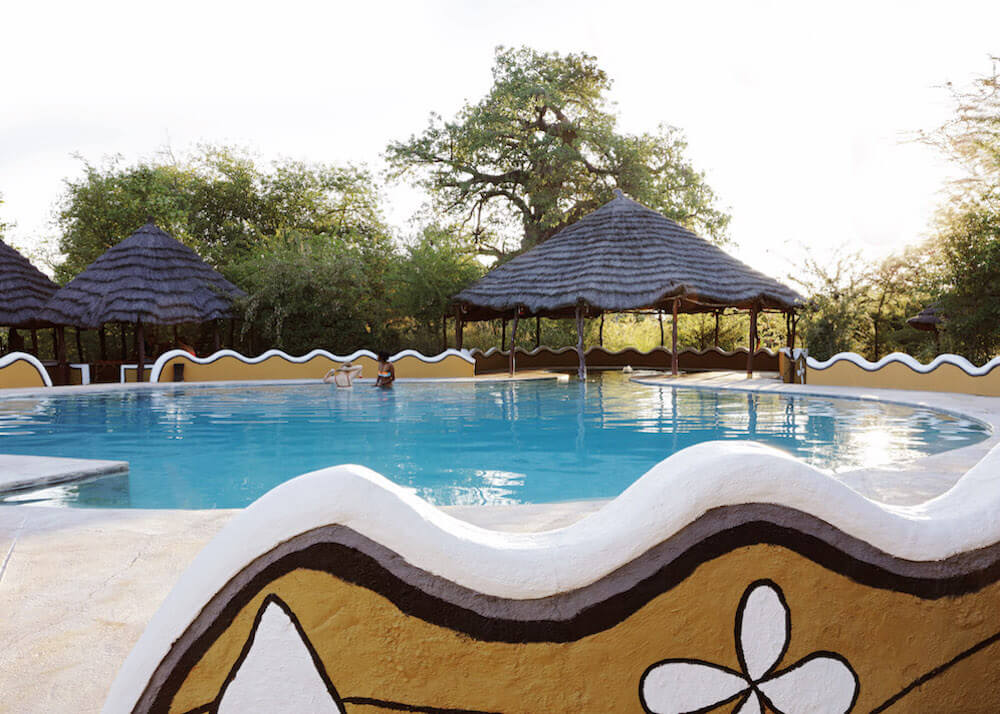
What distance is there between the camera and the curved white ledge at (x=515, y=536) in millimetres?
1285

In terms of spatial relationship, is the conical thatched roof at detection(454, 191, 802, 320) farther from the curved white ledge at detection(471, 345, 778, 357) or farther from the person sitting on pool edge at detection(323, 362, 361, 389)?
the person sitting on pool edge at detection(323, 362, 361, 389)

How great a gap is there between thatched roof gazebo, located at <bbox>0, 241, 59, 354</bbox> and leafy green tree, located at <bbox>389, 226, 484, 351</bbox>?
10902 mm

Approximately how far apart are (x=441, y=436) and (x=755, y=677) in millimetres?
7634

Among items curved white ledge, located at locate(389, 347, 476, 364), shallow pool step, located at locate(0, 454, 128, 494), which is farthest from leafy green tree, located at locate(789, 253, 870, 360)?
shallow pool step, located at locate(0, 454, 128, 494)

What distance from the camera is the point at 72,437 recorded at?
9203 mm

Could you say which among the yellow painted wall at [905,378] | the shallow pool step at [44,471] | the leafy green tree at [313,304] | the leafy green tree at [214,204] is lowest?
the shallow pool step at [44,471]

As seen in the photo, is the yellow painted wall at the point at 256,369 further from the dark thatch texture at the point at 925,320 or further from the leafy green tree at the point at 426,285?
the dark thatch texture at the point at 925,320

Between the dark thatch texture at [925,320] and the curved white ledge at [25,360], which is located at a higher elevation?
the dark thatch texture at [925,320]

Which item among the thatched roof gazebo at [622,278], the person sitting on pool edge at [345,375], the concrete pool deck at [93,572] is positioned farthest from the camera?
the thatched roof gazebo at [622,278]

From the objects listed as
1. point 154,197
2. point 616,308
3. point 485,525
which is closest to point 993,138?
point 616,308

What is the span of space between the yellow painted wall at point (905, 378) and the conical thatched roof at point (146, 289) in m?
17.5

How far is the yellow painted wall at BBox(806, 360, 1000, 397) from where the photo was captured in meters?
12.2

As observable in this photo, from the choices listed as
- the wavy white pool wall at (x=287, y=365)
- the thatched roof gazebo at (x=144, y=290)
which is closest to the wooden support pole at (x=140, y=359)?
the thatched roof gazebo at (x=144, y=290)

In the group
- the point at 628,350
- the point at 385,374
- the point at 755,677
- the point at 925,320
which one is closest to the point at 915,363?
the point at 925,320
